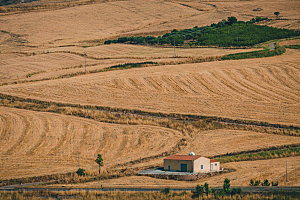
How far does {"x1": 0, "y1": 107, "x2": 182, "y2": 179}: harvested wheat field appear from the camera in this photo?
4459 centimetres

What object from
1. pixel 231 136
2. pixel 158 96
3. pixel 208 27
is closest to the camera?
pixel 231 136

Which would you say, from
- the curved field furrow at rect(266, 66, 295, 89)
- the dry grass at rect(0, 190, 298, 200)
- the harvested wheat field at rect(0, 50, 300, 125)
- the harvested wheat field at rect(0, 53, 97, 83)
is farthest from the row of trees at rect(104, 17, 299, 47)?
the dry grass at rect(0, 190, 298, 200)

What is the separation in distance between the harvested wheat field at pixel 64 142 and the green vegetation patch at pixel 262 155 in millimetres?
6089

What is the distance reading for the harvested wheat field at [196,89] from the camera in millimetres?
61125

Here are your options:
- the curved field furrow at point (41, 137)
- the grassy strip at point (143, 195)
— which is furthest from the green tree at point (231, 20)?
the grassy strip at point (143, 195)

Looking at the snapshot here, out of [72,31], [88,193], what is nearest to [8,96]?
[88,193]

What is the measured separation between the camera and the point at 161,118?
194 feet

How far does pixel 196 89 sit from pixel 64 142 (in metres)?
23.4

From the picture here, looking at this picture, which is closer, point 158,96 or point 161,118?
point 161,118

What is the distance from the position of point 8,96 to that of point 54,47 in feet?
120

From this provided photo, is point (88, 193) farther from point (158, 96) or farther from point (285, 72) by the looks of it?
point (285, 72)

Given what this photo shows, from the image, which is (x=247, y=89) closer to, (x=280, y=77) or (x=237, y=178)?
(x=280, y=77)

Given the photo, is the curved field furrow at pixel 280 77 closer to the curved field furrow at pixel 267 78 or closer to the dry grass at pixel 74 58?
the curved field furrow at pixel 267 78

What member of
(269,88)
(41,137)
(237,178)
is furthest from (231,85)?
(237,178)
